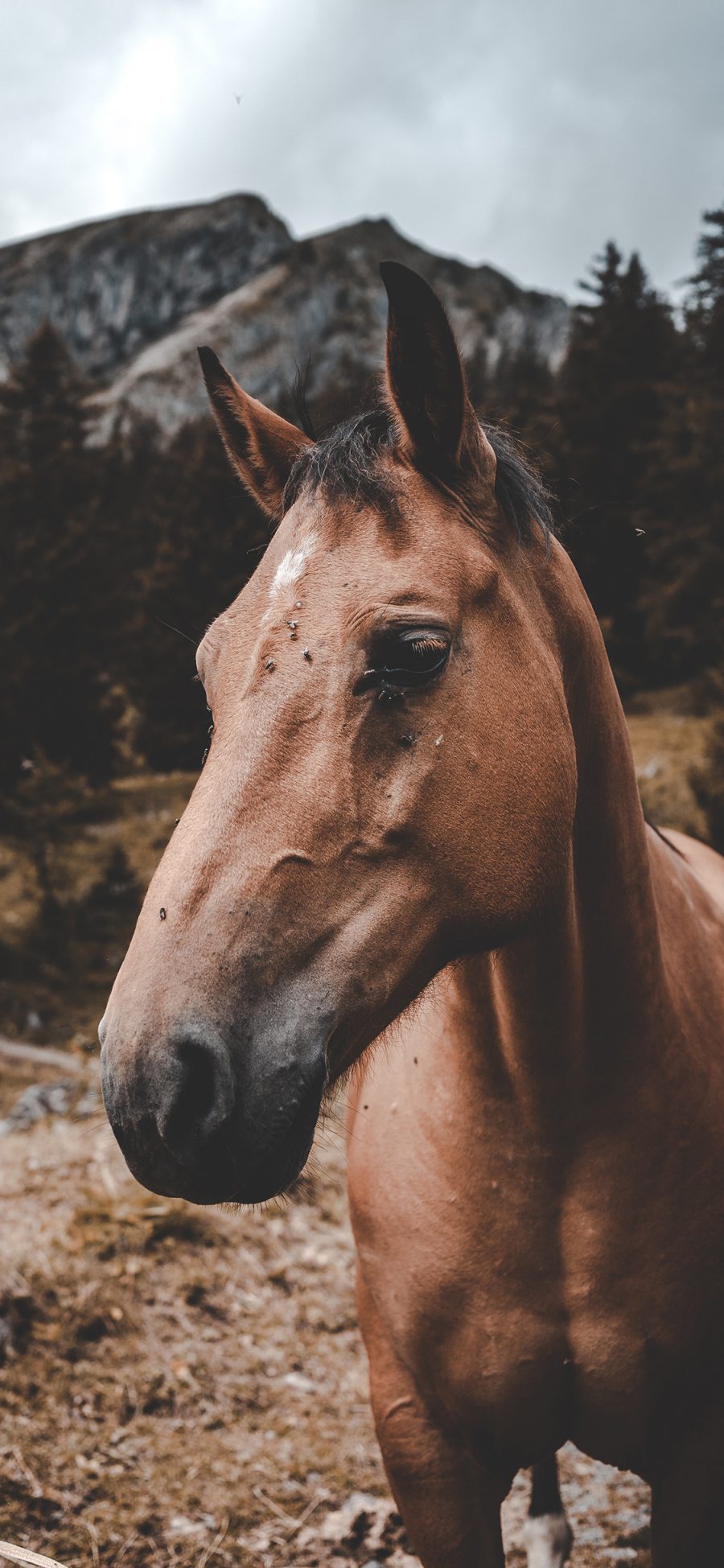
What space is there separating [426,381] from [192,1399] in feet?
14.3

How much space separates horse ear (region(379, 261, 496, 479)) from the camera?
4.94 ft

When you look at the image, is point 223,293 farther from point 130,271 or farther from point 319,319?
point 319,319

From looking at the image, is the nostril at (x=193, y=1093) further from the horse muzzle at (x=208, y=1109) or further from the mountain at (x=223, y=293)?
the mountain at (x=223, y=293)

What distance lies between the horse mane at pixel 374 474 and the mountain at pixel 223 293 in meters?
112

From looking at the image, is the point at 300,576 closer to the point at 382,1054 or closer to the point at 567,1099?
the point at 567,1099

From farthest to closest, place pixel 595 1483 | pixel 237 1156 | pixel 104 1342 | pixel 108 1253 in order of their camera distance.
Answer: pixel 108 1253 → pixel 104 1342 → pixel 595 1483 → pixel 237 1156

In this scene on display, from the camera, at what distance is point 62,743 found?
15.8 meters

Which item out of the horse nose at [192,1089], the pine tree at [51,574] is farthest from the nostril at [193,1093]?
the pine tree at [51,574]

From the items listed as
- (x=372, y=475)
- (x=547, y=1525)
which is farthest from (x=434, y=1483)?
(x=372, y=475)

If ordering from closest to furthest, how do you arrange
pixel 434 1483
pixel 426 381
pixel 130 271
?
1. pixel 426 381
2. pixel 434 1483
3. pixel 130 271

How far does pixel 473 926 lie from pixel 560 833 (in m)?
0.25

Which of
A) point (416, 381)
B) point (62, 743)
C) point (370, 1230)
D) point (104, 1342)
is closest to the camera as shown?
point (416, 381)

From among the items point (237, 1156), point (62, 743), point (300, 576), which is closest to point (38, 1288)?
point (237, 1156)

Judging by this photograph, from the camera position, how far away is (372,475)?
5.36 ft
